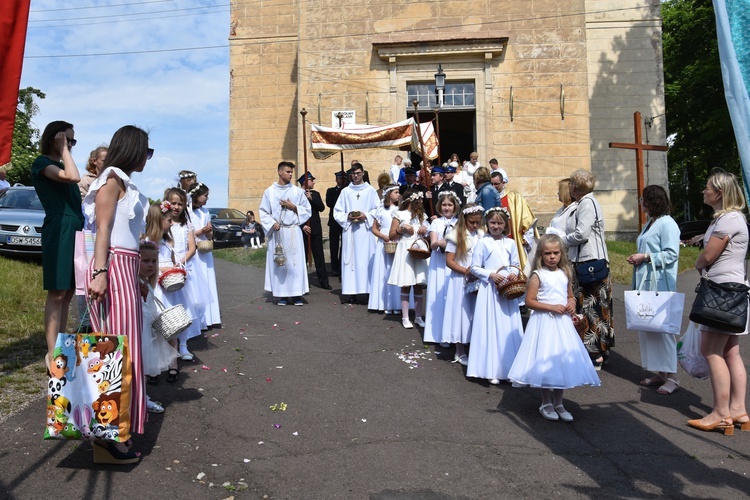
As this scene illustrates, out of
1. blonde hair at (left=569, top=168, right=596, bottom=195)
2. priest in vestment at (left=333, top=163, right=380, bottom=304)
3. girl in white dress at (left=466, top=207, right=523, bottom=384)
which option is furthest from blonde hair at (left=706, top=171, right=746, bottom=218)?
priest in vestment at (left=333, top=163, right=380, bottom=304)

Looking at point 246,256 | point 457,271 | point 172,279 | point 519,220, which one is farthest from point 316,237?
Result: point 172,279

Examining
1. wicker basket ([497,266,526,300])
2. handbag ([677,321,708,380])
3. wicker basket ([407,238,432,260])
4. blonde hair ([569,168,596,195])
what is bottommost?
handbag ([677,321,708,380])

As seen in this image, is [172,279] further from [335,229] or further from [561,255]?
[335,229]

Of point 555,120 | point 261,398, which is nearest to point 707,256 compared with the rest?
point 261,398

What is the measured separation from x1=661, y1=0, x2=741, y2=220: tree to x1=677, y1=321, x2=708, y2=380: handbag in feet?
58.8

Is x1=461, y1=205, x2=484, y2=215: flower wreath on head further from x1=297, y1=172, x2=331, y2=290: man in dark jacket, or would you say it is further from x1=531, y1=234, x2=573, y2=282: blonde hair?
x1=297, y1=172, x2=331, y2=290: man in dark jacket

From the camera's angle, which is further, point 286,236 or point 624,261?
point 624,261

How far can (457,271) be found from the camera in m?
7.25

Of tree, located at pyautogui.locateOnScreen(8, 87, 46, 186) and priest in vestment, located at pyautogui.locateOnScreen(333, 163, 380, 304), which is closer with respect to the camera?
priest in vestment, located at pyautogui.locateOnScreen(333, 163, 380, 304)

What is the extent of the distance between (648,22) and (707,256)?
68.7 feet

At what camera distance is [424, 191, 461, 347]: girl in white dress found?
26.3ft

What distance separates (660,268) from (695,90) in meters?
24.6

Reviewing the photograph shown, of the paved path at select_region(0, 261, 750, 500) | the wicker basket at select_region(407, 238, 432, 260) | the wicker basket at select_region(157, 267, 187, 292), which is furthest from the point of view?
the wicker basket at select_region(407, 238, 432, 260)

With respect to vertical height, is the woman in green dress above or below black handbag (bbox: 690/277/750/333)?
above
